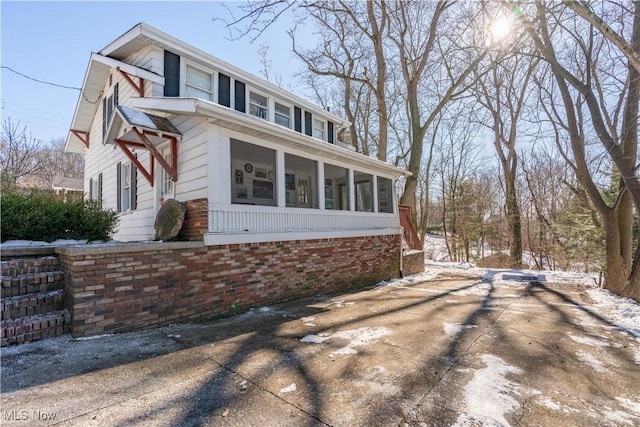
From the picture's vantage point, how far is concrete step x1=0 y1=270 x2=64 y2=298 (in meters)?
3.51

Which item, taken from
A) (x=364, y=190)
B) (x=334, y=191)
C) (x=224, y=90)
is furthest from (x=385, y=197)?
(x=224, y=90)

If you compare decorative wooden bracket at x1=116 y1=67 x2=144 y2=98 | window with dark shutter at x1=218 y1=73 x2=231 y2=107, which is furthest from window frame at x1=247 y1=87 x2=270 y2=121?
decorative wooden bracket at x1=116 y1=67 x2=144 y2=98

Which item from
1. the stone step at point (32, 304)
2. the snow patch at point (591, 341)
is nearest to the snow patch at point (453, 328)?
the snow patch at point (591, 341)

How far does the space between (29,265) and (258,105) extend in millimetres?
7014

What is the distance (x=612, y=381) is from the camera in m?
2.83

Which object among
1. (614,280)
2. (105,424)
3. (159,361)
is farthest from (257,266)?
(614,280)

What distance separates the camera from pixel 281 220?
245 inches

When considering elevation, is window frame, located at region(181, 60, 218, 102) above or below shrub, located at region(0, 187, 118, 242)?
above

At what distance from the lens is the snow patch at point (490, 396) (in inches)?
85.2

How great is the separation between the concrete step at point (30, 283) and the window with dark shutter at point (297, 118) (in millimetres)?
8034

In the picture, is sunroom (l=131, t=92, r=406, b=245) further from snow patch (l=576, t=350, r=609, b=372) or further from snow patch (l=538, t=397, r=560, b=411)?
snow patch (l=576, t=350, r=609, b=372)

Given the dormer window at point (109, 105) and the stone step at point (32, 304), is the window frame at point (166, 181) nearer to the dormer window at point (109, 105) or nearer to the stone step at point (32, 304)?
the stone step at point (32, 304)

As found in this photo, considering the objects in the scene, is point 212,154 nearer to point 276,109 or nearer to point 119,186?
point 119,186

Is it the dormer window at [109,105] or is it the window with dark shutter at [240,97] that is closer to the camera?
the window with dark shutter at [240,97]
